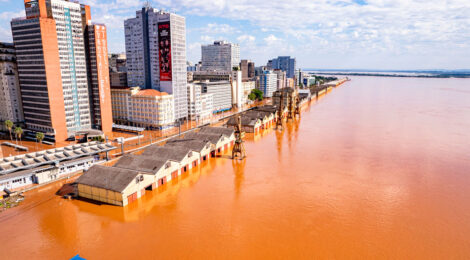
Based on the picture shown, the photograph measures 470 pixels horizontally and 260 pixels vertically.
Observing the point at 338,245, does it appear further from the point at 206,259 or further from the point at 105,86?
the point at 105,86

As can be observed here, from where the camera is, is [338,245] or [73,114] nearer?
[338,245]

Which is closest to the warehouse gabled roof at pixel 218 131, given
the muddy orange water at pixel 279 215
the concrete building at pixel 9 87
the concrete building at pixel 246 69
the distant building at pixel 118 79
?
the muddy orange water at pixel 279 215

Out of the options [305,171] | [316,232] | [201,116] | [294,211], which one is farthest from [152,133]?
[316,232]

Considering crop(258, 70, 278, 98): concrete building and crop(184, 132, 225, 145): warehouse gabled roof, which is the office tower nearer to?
crop(184, 132, 225, 145): warehouse gabled roof

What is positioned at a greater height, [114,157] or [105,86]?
[105,86]

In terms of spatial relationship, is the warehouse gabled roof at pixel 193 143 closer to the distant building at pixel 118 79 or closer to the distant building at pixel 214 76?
the distant building at pixel 118 79

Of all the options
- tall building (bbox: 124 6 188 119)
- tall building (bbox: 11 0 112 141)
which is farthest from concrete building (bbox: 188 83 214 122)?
tall building (bbox: 11 0 112 141)

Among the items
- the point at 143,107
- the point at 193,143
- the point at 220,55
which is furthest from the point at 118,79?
the point at 220,55

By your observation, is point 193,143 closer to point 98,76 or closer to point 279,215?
point 279,215
